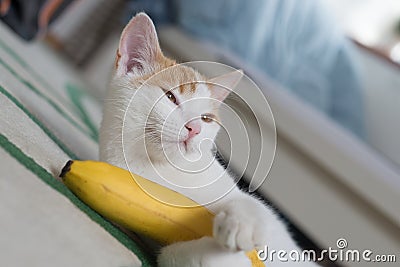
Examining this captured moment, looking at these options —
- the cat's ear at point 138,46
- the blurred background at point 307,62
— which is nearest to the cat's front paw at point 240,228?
the cat's ear at point 138,46

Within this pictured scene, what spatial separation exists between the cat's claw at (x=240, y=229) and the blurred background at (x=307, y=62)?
0.97 metres

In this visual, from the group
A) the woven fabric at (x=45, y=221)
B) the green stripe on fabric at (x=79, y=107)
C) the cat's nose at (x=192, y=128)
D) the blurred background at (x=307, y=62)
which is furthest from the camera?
the blurred background at (x=307, y=62)

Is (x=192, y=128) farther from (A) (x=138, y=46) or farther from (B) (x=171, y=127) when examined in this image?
(A) (x=138, y=46)

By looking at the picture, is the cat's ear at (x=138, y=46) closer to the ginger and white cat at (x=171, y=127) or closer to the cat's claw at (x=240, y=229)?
the ginger and white cat at (x=171, y=127)

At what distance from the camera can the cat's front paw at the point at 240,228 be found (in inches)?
17.6

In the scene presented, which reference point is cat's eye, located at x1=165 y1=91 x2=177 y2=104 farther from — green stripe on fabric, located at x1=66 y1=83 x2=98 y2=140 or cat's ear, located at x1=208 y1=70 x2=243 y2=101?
green stripe on fabric, located at x1=66 y1=83 x2=98 y2=140

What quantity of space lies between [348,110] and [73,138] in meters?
1.42

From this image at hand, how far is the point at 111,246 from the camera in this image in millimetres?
470

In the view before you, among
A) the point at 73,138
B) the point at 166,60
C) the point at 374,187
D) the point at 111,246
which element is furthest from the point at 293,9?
the point at 111,246

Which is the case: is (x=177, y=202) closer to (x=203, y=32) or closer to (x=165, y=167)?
(x=165, y=167)

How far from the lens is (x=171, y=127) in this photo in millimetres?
535

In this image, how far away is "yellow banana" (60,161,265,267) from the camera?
20.1 inches

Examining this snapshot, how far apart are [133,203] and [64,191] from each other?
A: 70 mm
